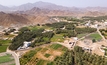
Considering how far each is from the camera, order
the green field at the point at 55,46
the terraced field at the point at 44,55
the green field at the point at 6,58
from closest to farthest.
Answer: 1. the terraced field at the point at 44,55
2. the green field at the point at 6,58
3. the green field at the point at 55,46

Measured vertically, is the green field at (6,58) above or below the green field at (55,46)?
above

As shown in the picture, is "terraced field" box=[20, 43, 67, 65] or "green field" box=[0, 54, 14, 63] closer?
"terraced field" box=[20, 43, 67, 65]

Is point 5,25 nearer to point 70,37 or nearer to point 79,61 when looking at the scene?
point 70,37

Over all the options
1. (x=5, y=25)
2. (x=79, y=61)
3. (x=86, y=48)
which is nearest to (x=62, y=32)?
(x=86, y=48)

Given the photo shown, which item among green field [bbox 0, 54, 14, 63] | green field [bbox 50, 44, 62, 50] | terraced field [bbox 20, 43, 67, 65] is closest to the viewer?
terraced field [bbox 20, 43, 67, 65]

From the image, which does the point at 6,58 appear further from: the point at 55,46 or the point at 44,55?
the point at 55,46

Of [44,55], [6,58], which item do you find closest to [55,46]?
[44,55]

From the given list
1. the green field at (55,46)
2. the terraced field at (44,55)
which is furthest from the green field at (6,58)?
the green field at (55,46)

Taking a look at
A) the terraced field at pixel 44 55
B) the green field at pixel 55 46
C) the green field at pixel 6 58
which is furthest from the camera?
the green field at pixel 55 46

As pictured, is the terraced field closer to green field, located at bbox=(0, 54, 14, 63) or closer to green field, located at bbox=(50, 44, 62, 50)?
green field, located at bbox=(50, 44, 62, 50)

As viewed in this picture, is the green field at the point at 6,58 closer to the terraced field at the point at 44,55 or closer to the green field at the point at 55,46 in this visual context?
the terraced field at the point at 44,55

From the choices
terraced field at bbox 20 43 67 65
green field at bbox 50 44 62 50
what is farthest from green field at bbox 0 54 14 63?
green field at bbox 50 44 62 50
